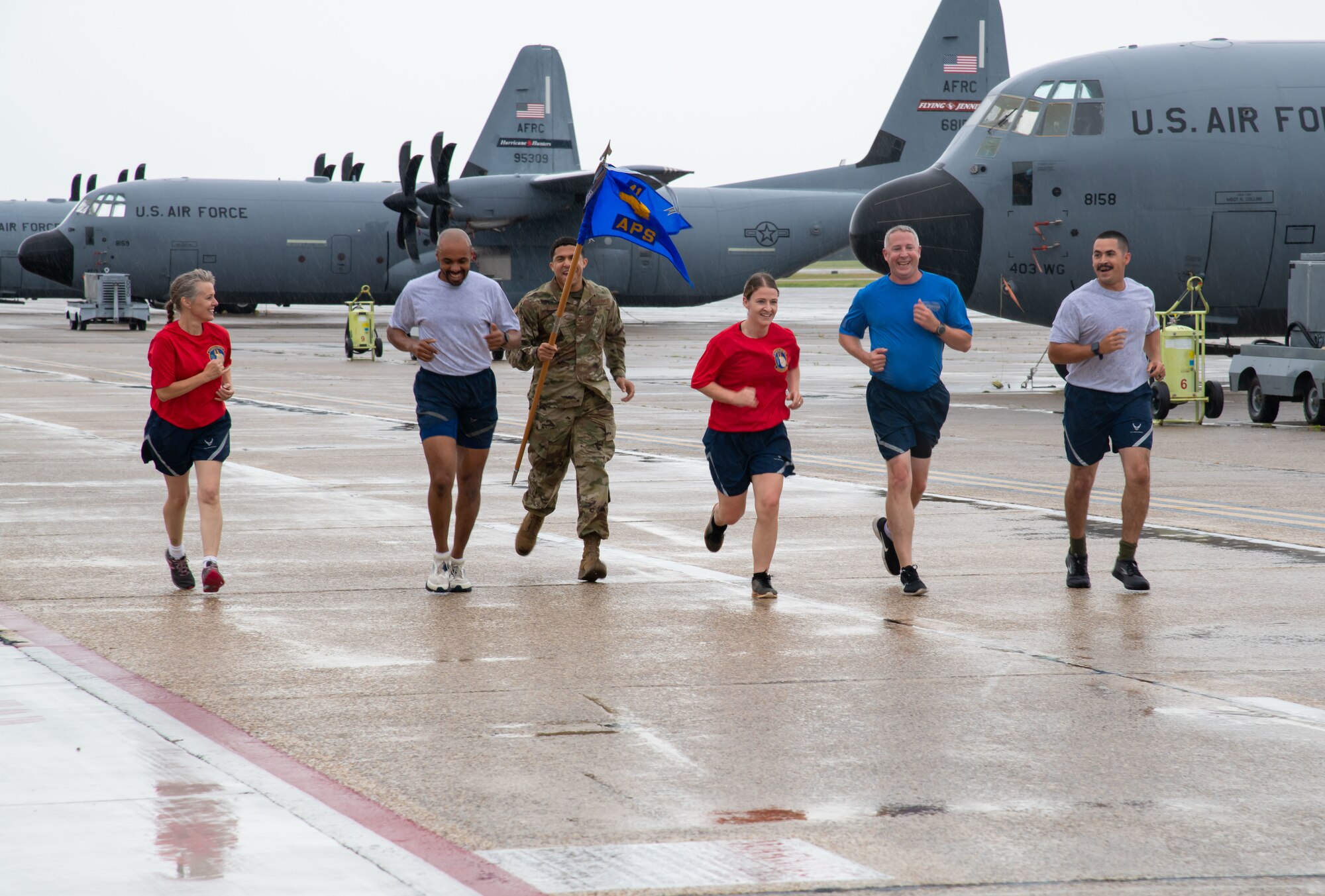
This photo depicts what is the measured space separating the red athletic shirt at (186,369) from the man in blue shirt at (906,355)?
3679 millimetres

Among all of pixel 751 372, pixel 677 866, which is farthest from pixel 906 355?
pixel 677 866

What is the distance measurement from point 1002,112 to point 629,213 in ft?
45.7

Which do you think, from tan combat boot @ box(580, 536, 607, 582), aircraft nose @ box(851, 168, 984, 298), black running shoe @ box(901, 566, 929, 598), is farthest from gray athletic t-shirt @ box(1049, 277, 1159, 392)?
aircraft nose @ box(851, 168, 984, 298)

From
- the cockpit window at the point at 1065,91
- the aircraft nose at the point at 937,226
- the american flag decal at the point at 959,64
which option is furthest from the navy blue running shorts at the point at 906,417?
the american flag decal at the point at 959,64

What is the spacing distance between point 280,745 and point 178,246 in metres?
42.3

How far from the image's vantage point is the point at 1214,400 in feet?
66.1

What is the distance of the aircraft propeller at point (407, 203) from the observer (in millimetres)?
40875

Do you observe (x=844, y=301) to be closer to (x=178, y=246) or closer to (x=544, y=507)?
(x=178, y=246)

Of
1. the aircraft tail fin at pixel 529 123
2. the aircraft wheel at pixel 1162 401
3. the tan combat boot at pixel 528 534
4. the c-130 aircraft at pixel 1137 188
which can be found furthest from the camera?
the aircraft tail fin at pixel 529 123

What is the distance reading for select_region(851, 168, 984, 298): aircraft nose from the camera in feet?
72.7

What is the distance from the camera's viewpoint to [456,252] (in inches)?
362

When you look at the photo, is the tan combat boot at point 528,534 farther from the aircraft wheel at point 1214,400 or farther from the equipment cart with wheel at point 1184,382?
the aircraft wheel at point 1214,400

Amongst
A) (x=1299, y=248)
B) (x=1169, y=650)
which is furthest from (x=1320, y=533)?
(x=1299, y=248)

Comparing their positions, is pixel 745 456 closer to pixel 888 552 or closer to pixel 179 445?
pixel 888 552
